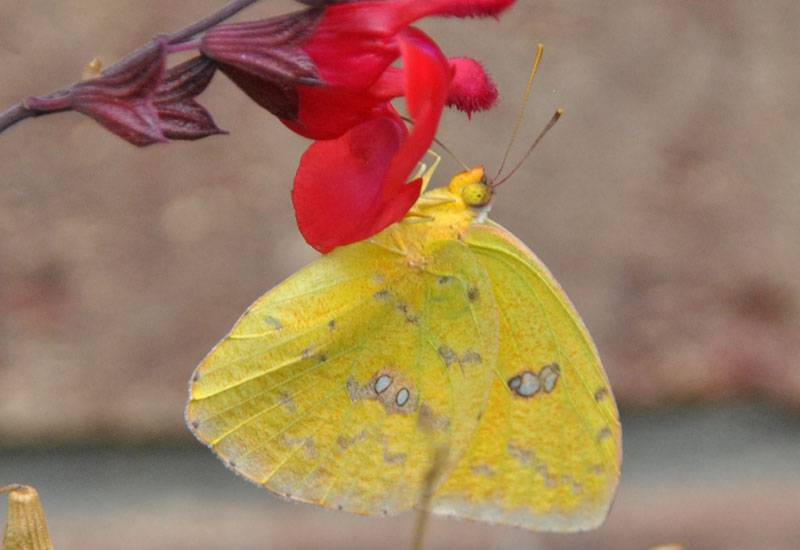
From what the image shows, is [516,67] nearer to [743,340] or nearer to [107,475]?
[743,340]

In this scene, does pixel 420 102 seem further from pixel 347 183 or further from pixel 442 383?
pixel 442 383

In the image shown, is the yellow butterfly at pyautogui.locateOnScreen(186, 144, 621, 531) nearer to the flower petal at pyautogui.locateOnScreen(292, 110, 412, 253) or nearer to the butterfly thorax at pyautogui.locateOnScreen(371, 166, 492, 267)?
the butterfly thorax at pyautogui.locateOnScreen(371, 166, 492, 267)

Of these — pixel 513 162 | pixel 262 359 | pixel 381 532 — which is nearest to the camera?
pixel 262 359

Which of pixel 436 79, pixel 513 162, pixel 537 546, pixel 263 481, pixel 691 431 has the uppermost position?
pixel 436 79

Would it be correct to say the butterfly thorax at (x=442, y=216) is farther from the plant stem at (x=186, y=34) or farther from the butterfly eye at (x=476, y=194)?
the plant stem at (x=186, y=34)

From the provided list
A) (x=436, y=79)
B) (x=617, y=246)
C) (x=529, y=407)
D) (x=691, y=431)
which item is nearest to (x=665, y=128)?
(x=617, y=246)

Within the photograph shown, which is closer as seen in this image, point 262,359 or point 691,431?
point 262,359

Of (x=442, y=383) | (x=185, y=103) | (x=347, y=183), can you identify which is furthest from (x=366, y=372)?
(x=185, y=103)

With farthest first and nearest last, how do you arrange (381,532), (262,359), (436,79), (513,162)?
(381,532) → (513,162) → (262,359) → (436,79)
